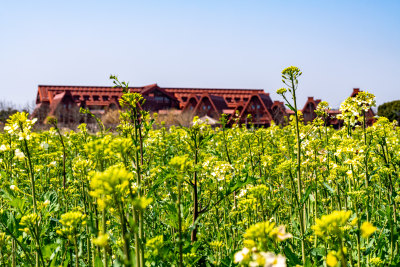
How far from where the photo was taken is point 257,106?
46594mm

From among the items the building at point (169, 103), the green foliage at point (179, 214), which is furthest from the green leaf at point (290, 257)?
the building at point (169, 103)

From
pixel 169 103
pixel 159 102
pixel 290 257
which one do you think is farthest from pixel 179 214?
pixel 169 103

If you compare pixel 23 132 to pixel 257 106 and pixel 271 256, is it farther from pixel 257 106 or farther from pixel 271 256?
pixel 257 106

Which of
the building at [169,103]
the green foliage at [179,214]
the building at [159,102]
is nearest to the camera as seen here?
the green foliage at [179,214]

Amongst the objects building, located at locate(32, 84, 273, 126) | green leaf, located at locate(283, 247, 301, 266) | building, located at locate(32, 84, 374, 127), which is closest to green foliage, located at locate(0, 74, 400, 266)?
green leaf, located at locate(283, 247, 301, 266)

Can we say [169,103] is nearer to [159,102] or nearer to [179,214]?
[159,102]

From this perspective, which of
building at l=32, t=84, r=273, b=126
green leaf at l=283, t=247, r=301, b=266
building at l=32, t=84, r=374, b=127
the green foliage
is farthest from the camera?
building at l=32, t=84, r=273, b=126

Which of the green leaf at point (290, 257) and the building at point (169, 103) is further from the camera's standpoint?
the building at point (169, 103)

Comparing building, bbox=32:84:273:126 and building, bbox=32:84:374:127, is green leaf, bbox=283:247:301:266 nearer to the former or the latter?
building, bbox=32:84:374:127

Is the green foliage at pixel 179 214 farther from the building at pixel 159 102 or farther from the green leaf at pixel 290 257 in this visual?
the building at pixel 159 102

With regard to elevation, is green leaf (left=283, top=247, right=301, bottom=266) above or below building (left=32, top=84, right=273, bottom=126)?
below

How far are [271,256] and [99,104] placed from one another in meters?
63.3

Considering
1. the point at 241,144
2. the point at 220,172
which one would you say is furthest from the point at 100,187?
the point at 241,144

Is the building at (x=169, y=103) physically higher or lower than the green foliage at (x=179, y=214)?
higher
